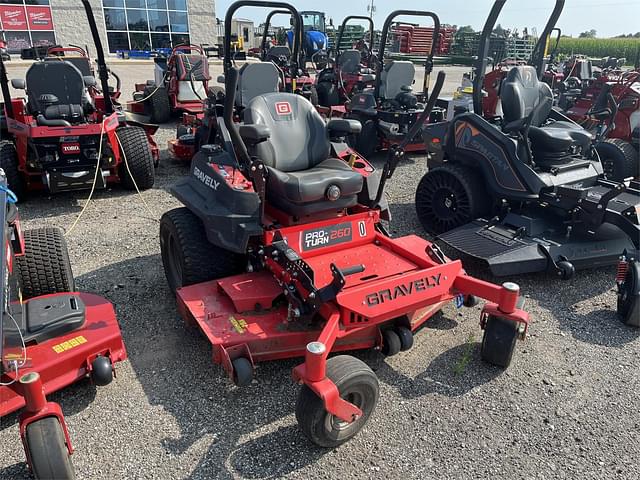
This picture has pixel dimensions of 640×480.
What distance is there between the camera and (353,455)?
2455 mm

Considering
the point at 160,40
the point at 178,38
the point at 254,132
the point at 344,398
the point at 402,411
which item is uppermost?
the point at 254,132

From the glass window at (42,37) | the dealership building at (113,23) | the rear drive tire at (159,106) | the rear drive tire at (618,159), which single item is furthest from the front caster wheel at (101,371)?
the glass window at (42,37)

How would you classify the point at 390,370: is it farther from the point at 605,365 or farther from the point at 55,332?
the point at 55,332

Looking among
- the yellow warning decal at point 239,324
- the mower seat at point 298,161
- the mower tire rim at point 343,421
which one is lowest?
the mower tire rim at point 343,421

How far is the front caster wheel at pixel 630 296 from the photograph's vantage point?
3.43 metres

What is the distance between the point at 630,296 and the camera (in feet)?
11.4

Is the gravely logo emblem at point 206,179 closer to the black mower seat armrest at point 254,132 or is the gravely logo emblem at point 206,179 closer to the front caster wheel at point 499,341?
the black mower seat armrest at point 254,132

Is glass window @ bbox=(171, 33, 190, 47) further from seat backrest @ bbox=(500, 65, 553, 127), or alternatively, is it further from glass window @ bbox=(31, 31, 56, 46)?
seat backrest @ bbox=(500, 65, 553, 127)

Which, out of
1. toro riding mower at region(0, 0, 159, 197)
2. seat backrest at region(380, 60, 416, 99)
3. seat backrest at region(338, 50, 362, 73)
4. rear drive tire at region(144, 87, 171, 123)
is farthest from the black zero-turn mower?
rear drive tire at region(144, 87, 171, 123)

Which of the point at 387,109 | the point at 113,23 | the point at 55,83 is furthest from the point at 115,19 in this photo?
the point at 387,109

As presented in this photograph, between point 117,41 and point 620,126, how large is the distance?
79.0ft

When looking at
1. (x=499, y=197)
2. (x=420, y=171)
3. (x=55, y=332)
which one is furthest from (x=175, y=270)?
(x=420, y=171)

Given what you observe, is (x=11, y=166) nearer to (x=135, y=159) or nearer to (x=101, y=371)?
(x=135, y=159)

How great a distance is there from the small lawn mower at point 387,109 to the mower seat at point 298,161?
4083mm
